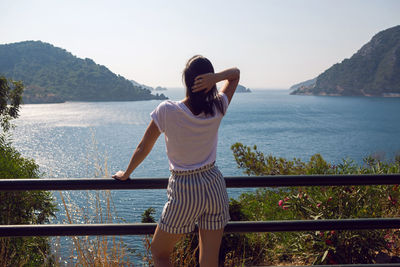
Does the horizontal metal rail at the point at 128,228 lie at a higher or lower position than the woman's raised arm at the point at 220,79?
lower

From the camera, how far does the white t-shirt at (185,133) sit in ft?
5.45

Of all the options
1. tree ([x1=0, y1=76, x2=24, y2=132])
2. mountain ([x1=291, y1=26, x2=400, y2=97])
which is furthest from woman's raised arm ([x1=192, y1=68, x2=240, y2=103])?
mountain ([x1=291, y1=26, x2=400, y2=97])

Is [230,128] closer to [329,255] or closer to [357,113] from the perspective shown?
[357,113]

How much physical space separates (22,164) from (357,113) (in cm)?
8646

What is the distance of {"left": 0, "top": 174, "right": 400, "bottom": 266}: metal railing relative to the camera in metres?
1.91

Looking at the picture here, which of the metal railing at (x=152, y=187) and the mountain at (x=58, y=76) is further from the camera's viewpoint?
the mountain at (x=58, y=76)

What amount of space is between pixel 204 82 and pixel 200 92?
0.05 meters

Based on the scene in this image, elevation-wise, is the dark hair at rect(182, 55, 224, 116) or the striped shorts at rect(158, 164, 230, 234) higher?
the dark hair at rect(182, 55, 224, 116)

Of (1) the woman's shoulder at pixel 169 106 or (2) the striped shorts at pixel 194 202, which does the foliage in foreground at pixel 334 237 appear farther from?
(1) the woman's shoulder at pixel 169 106

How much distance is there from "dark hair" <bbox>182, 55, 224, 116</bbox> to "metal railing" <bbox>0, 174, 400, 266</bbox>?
46 cm

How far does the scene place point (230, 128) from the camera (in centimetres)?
6419

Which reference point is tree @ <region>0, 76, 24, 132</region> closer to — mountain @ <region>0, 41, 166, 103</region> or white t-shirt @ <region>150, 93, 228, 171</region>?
white t-shirt @ <region>150, 93, 228, 171</region>

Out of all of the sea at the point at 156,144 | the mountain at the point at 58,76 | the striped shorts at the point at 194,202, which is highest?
the mountain at the point at 58,76

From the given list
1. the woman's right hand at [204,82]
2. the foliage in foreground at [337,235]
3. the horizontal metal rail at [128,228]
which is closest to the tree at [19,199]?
the foliage in foreground at [337,235]
